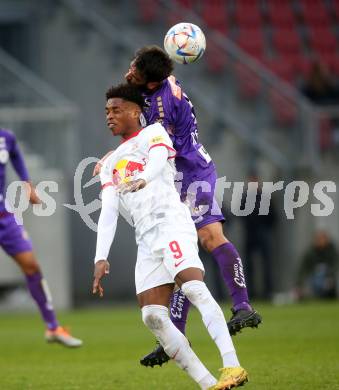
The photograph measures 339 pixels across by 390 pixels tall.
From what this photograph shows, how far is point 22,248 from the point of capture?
1019cm

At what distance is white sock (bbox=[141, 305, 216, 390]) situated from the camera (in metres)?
6.26

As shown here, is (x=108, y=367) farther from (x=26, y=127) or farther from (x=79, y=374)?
(x=26, y=127)

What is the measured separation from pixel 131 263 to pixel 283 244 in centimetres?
256

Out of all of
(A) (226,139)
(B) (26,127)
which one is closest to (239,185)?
(A) (226,139)

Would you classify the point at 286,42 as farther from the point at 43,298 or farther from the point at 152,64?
the point at 152,64

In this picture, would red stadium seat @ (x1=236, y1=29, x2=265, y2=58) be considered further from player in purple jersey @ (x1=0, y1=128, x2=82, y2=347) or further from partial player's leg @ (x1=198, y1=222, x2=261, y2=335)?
partial player's leg @ (x1=198, y1=222, x2=261, y2=335)

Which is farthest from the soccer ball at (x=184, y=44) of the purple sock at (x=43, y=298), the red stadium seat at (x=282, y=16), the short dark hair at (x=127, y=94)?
the red stadium seat at (x=282, y=16)

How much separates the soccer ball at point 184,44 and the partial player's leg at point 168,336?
201cm

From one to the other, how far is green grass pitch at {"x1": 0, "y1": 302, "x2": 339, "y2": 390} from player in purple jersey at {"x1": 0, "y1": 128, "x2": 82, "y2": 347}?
0.20 m

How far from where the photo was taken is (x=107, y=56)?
62.5ft

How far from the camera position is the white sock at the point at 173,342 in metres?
6.26

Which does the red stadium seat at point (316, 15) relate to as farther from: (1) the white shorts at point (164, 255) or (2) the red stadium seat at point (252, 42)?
(1) the white shorts at point (164, 255)

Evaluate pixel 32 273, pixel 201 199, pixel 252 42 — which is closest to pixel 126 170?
pixel 201 199

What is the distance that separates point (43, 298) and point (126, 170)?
158 inches
